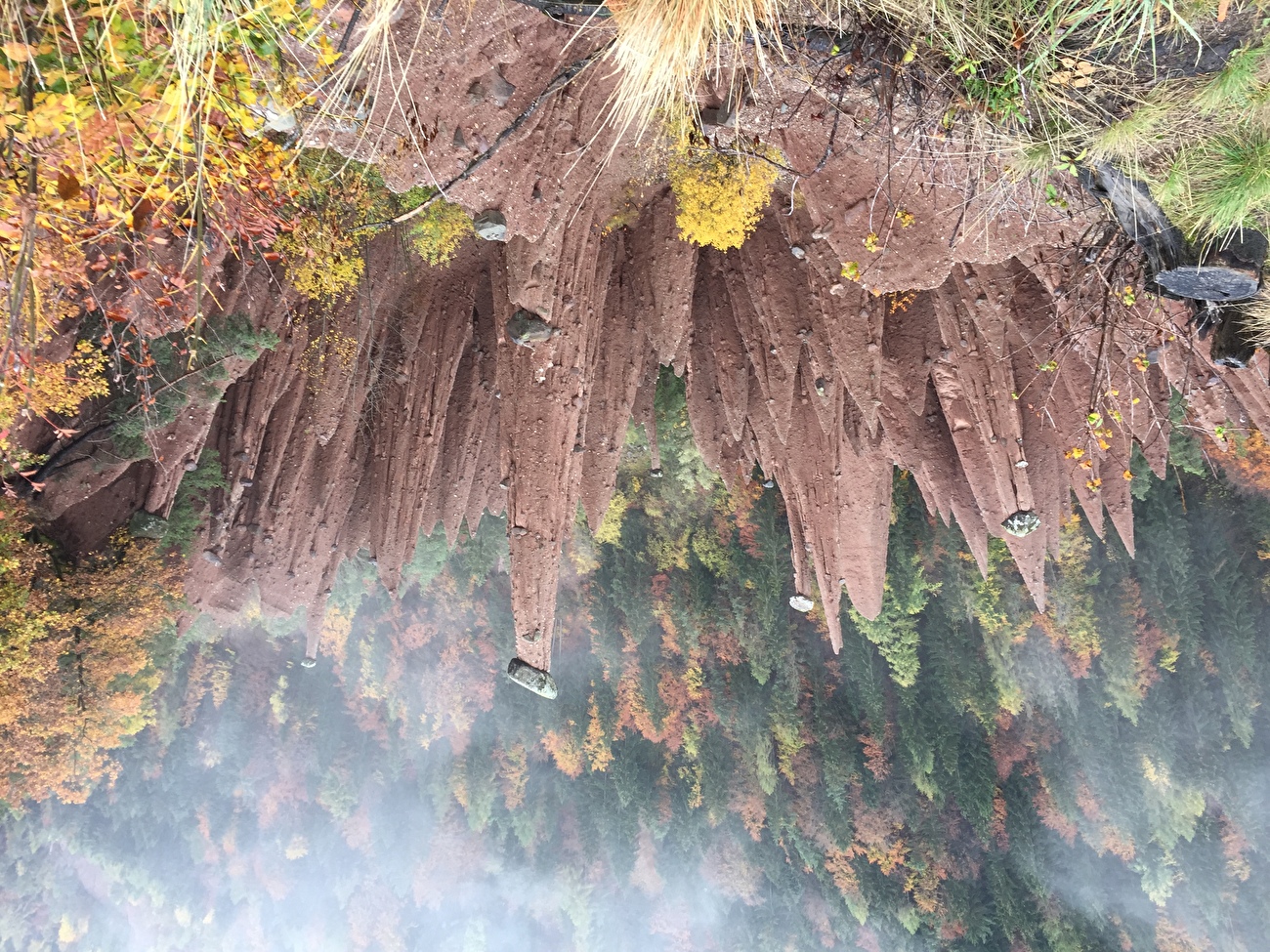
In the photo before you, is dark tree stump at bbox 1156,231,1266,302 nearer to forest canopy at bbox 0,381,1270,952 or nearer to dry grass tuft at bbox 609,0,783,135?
dry grass tuft at bbox 609,0,783,135

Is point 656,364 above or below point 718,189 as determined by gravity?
below

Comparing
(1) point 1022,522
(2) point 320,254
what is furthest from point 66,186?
(1) point 1022,522

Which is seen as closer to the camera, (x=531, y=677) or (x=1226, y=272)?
(x=1226, y=272)

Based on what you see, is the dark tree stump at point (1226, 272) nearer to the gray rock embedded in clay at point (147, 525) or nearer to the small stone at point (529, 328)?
the small stone at point (529, 328)

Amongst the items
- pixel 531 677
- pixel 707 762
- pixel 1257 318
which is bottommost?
pixel 707 762

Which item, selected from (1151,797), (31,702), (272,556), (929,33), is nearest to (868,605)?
(1151,797)

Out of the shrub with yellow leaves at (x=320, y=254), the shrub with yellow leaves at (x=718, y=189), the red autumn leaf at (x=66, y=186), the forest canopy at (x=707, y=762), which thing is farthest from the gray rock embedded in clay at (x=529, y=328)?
the forest canopy at (x=707, y=762)

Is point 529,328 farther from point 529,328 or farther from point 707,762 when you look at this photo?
point 707,762

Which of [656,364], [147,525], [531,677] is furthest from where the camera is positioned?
[656,364]
